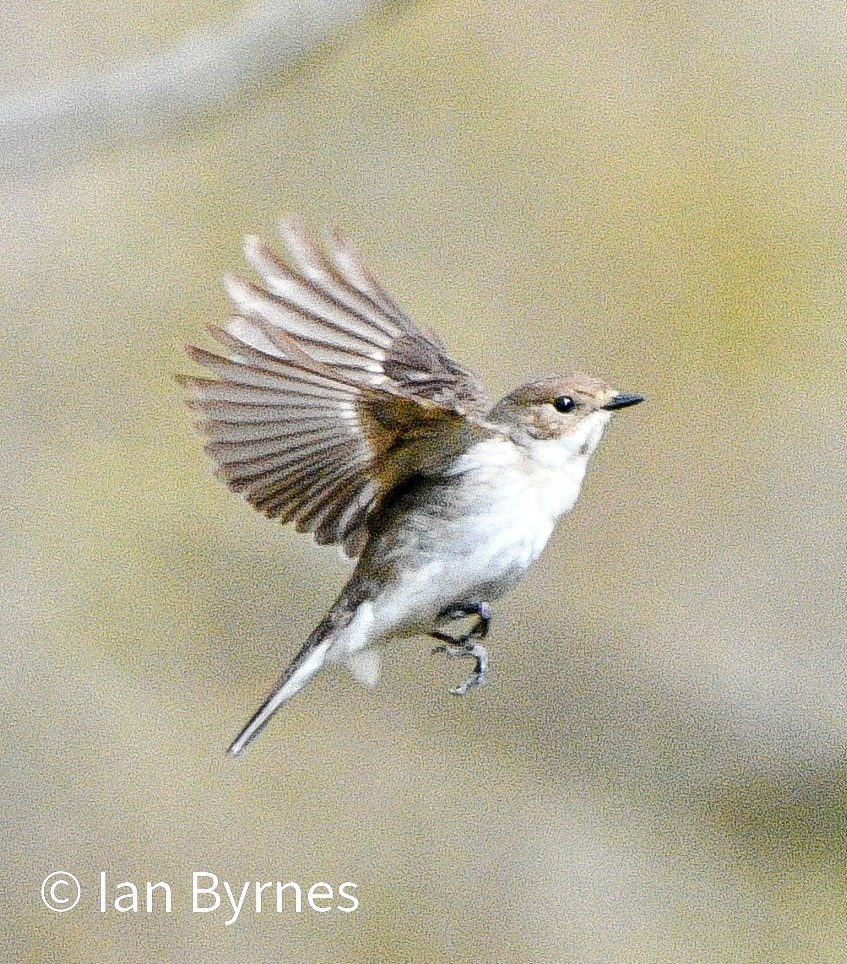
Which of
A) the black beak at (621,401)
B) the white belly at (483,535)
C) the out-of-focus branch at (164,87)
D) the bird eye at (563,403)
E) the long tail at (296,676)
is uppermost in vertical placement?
the out-of-focus branch at (164,87)

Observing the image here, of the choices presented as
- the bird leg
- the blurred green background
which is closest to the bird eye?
the bird leg

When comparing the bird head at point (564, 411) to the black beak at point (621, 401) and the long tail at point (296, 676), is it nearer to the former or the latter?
the black beak at point (621, 401)

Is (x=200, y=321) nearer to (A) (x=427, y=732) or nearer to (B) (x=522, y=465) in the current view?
(A) (x=427, y=732)

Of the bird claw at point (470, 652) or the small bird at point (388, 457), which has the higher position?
the small bird at point (388, 457)

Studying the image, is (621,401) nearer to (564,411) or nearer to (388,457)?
(564,411)

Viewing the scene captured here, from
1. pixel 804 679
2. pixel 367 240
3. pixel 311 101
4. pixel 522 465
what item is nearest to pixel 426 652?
pixel 804 679

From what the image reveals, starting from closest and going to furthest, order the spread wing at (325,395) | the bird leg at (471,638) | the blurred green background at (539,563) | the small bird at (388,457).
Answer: the spread wing at (325,395), the small bird at (388,457), the bird leg at (471,638), the blurred green background at (539,563)

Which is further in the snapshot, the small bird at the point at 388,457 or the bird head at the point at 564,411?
the bird head at the point at 564,411

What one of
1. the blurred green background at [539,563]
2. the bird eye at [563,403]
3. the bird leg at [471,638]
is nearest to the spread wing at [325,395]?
the bird eye at [563,403]

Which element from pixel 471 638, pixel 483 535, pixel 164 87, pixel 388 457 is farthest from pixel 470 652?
pixel 164 87
